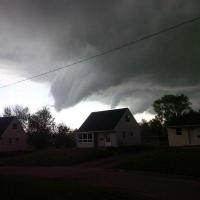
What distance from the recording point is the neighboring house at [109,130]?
4294 centimetres

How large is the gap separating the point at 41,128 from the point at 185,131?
1601 inches

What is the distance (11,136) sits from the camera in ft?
169

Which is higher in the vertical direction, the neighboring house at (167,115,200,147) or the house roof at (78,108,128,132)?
the house roof at (78,108,128,132)

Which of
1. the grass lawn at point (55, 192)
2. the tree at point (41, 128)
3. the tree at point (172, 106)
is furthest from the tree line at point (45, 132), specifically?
the grass lawn at point (55, 192)

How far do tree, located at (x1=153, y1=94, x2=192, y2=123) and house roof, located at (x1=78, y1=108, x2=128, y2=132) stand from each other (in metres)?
37.2

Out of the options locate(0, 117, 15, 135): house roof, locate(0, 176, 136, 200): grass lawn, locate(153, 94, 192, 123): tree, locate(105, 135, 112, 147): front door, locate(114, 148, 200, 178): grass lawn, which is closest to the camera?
locate(0, 176, 136, 200): grass lawn

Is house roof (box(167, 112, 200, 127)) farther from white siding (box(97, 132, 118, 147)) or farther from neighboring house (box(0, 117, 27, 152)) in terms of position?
neighboring house (box(0, 117, 27, 152))

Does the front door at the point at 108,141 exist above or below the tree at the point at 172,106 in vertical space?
below

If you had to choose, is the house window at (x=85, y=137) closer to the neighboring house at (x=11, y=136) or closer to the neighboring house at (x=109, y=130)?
the neighboring house at (x=109, y=130)

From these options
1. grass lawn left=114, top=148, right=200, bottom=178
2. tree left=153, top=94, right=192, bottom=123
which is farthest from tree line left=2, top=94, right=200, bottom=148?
grass lawn left=114, top=148, right=200, bottom=178

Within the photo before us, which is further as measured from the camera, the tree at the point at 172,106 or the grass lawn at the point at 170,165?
the tree at the point at 172,106

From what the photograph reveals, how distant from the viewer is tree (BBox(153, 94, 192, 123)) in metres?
81.3

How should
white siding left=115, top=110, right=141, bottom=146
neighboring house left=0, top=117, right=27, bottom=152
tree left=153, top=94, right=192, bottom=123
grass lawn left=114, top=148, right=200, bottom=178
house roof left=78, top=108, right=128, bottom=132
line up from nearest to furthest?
grass lawn left=114, top=148, right=200, bottom=178, white siding left=115, top=110, right=141, bottom=146, house roof left=78, top=108, right=128, bottom=132, neighboring house left=0, top=117, right=27, bottom=152, tree left=153, top=94, right=192, bottom=123

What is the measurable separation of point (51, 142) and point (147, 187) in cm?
5300
